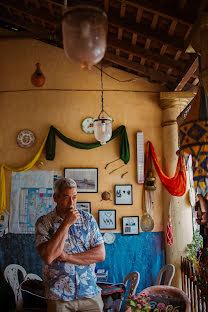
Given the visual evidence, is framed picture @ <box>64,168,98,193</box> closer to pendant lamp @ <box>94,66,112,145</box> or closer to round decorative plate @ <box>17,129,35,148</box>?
round decorative plate @ <box>17,129,35,148</box>

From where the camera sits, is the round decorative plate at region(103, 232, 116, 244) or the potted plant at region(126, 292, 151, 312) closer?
the potted plant at region(126, 292, 151, 312)

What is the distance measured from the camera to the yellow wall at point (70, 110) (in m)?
6.15

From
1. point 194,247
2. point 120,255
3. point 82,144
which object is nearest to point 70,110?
point 82,144

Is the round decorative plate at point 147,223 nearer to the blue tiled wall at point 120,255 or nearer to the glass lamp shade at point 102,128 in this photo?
the blue tiled wall at point 120,255

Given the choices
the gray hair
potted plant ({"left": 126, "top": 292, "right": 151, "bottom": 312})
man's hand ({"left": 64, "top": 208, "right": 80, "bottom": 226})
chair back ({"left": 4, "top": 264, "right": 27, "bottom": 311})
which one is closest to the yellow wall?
chair back ({"left": 4, "top": 264, "right": 27, "bottom": 311})

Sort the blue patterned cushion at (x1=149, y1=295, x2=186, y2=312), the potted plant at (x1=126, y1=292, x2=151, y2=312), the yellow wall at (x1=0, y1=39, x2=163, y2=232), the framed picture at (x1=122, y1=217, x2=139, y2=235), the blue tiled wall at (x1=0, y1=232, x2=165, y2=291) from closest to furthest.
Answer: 1. the potted plant at (x1=126, y1=292, x2=151, y2=312)
2. the blue patterned cushion at (x1=149, y1=295, x2=186, y2=312)
3. the blue tiled wall at (x1=0, y1=232, x2=165, y2=291)
4. the framed picture at (x1=122, y1=217, x2=139, y2=235)
5. the yellow wall at (x1=0, y1=39, x2=163, y2=232)

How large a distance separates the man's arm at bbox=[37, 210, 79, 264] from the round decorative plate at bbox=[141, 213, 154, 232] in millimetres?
4004

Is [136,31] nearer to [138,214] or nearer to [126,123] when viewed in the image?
[126,123]

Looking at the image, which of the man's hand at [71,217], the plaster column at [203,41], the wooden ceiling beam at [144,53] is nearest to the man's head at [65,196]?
the man's hand at [71,217]

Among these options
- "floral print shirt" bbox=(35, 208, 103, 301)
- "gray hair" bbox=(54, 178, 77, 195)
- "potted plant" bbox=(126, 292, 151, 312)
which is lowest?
"potted plant" bbox=(126, 292, 151, 312)

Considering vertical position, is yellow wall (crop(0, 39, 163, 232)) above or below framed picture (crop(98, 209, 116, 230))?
above

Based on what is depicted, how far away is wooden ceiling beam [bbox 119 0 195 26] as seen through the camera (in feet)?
12.3

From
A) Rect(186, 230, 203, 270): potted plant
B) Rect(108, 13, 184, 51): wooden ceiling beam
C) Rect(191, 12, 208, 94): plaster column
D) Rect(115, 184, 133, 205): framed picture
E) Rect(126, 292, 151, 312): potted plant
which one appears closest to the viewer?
Rect(126, 292, 151, 312): potted plant

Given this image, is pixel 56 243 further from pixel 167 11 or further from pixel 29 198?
pixel 29 198
